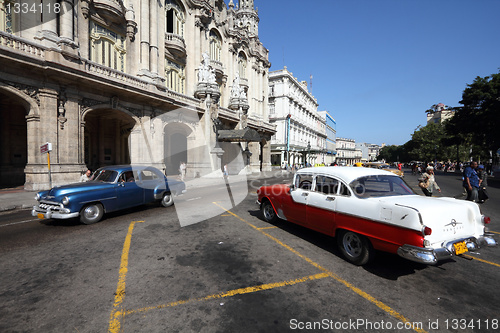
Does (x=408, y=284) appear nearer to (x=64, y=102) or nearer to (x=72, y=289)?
(x=72, y=289)

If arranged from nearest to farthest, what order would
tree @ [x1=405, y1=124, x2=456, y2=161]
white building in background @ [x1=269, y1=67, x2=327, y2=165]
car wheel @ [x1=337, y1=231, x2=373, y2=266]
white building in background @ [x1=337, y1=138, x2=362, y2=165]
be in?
1. car wheel @ [x1=337, y1=231, x2=373, y2=266]
2. white building in background @ [x1=269, y1=67, x2=327, y2=165]
3. tree @ [x1=405, y1=124, x2=456, y2=161]
4. white building in background @ [x1=337, y1=138, x2=362, y2=165]

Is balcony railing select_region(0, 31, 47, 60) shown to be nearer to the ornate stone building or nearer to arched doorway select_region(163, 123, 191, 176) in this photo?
the ornate stone building

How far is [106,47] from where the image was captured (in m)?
17.1

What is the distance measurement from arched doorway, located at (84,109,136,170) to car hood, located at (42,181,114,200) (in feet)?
40.5

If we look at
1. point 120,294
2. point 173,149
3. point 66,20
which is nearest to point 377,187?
point 120,294

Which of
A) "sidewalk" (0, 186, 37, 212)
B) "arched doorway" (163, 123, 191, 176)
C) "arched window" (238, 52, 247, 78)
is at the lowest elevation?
"sidewalk" (0, 186, 37, 212)

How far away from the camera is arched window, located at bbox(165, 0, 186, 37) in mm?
21797

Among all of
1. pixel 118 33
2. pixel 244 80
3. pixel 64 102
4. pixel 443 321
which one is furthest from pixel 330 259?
pixel 244 80

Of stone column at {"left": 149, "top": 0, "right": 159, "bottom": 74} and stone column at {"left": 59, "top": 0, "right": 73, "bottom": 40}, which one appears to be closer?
stone column at {"left": 59, "top": 0, "right": 73, "bottom": 40}

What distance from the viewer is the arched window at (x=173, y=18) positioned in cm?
2180

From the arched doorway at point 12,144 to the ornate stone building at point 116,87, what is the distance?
52mm

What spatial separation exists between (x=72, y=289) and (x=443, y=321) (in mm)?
5008

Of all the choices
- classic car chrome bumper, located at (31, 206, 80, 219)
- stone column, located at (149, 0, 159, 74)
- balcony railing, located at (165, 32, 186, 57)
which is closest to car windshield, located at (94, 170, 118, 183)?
classic car chrome bumper, located at (31, 206, 80, 219)

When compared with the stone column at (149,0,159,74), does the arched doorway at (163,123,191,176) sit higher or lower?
lower
